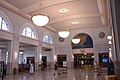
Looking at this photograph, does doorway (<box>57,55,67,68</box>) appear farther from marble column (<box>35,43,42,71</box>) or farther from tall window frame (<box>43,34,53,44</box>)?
marble column (<box>35,43,42,71</box>)

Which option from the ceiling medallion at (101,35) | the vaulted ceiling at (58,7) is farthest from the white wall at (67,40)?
the vaulted ceiling at (58,7)

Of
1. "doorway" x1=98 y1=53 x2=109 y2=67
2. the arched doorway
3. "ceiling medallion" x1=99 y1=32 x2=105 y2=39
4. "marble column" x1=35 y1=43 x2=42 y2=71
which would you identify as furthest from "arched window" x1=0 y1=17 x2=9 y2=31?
"doorway" x1=98 y1=53 x2=109 y2=67

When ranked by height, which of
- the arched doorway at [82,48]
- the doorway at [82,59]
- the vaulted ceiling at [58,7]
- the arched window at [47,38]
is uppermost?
the vaulted ceiling at [58,7]

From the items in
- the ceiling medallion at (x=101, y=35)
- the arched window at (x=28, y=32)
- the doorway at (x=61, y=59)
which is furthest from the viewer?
the doorway at (x=61, y=59)

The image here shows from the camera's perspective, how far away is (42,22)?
8.77 meters

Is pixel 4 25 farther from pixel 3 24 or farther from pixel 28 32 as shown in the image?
pixel 28 32

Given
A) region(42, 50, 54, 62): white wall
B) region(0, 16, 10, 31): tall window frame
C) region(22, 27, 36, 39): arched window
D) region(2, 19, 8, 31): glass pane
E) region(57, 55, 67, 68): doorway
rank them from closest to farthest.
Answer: region(0, 16, 10, 31): tall window frame → region(2, 19, 8, 31): glass pane → region(22, 27, 36, 39): arched window → region(42, 50, 54, 62): white wall → region(57, 55, 67, 68): doorway

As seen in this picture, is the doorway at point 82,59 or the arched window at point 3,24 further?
the doorway at point 82,59

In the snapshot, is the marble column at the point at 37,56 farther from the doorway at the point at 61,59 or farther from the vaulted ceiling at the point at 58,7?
the doorway at the point at 61,59

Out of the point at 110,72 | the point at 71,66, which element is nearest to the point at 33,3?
the point at 110,72

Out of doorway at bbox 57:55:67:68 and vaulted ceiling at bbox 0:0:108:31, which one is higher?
vaulted ceiling at bbox 0:0:108:31

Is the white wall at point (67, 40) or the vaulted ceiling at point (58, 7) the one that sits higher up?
the vaulted ceiling at point (58, 7)

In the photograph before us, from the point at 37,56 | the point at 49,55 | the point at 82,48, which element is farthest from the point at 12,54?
the point at 82,48

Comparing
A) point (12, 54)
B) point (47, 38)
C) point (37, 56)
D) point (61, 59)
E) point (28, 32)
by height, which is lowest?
point (61, 59)
